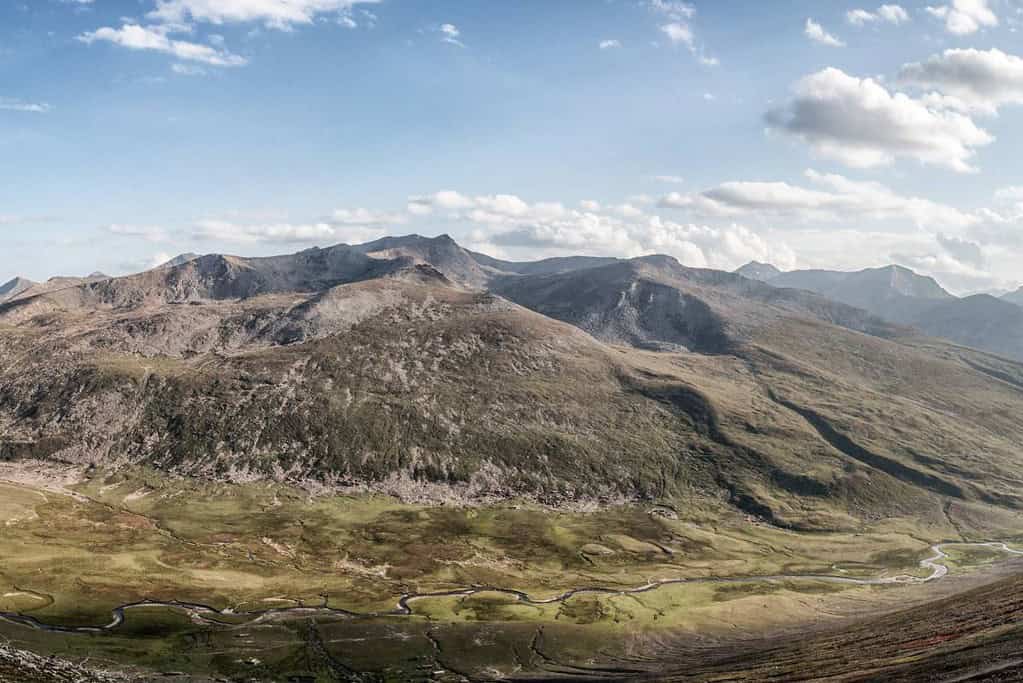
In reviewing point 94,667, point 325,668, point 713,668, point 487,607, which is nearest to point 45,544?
point 94,667

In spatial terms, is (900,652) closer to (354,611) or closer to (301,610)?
(354,611)

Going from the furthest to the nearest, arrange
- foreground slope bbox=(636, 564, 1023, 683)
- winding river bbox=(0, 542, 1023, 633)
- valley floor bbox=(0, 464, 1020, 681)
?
1. winding river bbox=(0, 542, 1023, 633)
2. valley floor bbox=(0, 464, 1020, 681)
3. foreground slope bbox=(636, 564, 1023, 683)

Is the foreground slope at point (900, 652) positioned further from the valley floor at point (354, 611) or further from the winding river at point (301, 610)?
the winding river at point (301, 610)

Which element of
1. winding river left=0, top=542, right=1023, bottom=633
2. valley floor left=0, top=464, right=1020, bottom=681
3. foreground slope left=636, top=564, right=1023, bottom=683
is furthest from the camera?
winding river left=0, top=542, right=1023, bottom=633

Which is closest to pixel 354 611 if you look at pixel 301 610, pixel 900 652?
pixel 301 610

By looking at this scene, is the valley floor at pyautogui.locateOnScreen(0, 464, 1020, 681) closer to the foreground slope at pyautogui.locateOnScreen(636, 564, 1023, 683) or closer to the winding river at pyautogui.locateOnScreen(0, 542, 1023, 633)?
the winding river at pyautogui.locateOnScreen(0, 542, 1023, 633)

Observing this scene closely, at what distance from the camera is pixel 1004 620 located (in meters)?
75.7

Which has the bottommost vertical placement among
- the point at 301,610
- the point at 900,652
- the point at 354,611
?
the point at 354,611

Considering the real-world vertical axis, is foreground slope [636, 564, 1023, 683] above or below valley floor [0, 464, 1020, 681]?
above

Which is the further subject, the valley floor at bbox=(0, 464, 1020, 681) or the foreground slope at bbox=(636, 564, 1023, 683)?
the valley floor at bbox=(0, 464, 1020, 681)

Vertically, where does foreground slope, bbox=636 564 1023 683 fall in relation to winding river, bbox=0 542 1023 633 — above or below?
above

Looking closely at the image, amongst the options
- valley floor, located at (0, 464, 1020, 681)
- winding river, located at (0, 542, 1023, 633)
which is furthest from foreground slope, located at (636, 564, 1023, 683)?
winding river, located at (0, 542, 1023, 633)

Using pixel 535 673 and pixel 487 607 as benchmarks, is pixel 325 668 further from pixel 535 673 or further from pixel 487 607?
pixel 487 607

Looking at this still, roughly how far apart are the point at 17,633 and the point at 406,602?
7899 centimetres
